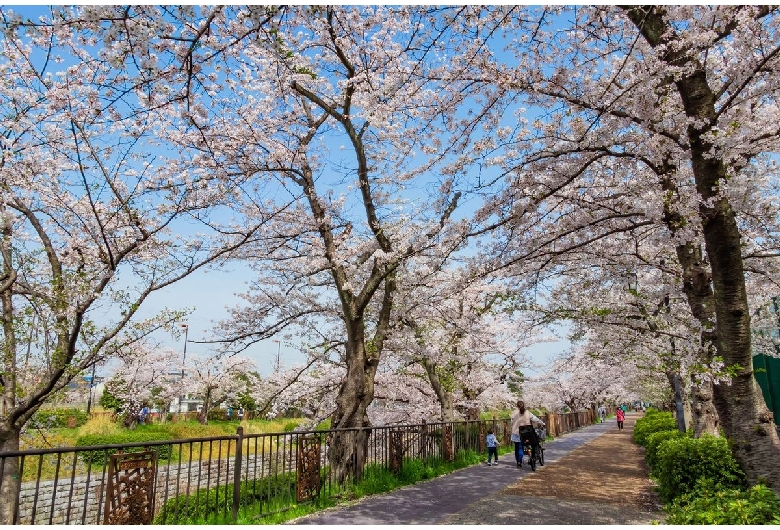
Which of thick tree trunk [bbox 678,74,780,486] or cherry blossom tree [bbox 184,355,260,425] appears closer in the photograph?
thick tree trunk [bbox 678,74,780,486]

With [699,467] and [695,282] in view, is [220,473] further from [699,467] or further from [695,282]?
[695,282]

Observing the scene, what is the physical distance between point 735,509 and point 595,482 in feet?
20.0

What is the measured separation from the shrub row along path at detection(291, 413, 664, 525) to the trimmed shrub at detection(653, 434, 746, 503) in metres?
0.48

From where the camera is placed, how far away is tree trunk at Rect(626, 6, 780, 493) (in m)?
4.90

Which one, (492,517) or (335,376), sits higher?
Result: (335,376)

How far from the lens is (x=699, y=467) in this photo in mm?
6223

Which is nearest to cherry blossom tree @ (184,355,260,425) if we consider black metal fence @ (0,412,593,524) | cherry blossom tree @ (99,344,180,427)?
cherry blossom tree @ (99,344,180,427)

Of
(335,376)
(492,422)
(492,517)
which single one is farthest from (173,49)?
(492,422)

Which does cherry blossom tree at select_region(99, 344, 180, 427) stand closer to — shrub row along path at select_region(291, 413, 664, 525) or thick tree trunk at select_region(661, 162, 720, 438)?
shrub row along path at select_region(291, 413, 664, 525)

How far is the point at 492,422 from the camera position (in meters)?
16.5

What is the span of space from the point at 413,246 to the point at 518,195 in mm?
2877

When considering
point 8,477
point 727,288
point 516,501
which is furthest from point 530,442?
point 8,477

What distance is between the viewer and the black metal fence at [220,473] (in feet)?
16.1

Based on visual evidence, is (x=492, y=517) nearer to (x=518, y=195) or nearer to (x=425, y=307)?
(x=518, y=195)
